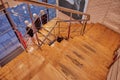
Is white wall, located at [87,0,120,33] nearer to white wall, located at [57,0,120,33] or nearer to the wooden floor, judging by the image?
white wall, located at [57,0,120,33]

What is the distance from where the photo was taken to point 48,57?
217 cm

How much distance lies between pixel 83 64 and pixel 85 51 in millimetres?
415

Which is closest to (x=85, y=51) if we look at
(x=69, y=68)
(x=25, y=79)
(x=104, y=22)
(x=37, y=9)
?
(x=69, y=68)

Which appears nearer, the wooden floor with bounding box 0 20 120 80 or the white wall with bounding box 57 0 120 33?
the wooden floor with bounding box 0 20 120 80

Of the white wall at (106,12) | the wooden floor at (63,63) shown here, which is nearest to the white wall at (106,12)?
the white wall at (106,12)

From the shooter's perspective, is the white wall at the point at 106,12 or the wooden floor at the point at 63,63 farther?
the white wall at the point at 106,12

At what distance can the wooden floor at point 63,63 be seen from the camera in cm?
188

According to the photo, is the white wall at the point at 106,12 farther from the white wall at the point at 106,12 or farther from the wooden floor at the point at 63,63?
the wooden floor at the point at 63,63

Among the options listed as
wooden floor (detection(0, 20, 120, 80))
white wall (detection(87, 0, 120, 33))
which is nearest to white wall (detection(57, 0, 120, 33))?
white wall (detection(87, 0, 120, 33))

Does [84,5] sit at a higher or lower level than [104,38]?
higher

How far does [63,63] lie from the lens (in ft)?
6.90

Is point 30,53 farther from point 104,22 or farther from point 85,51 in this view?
point 104,22

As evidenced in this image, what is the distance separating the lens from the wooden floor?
188cm

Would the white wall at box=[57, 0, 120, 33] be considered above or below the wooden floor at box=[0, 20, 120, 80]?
above
